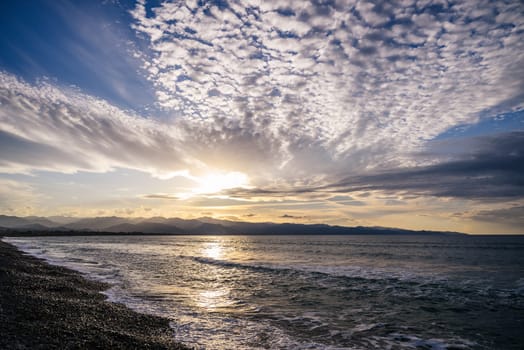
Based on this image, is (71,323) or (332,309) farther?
(332,309)

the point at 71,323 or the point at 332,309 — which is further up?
the point at 71,323

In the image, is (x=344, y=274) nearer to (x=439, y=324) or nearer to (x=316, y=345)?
(x=439, y=324)

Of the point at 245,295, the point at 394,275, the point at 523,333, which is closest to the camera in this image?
the point at 523,333

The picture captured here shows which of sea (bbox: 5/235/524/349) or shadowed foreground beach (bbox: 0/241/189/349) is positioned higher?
shadowed foreground beach (bbox: 0/241/189/349)

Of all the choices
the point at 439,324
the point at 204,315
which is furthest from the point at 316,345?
the point at 439,324

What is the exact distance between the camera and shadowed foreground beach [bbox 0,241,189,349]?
9.39 m

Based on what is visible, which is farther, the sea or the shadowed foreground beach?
the sea

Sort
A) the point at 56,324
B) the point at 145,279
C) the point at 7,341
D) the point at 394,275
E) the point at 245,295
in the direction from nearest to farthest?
1. the point at 7,341
2. the point at 56,324
3. the point at 245,295
4. the point at 145,279
5. the point at 394,275

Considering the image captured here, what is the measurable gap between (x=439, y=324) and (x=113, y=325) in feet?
51.8

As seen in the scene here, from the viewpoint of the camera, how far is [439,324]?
1505 centimetres

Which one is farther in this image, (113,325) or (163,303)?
(163,303)

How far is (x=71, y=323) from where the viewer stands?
1137cm

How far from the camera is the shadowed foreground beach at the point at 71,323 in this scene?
370 inches

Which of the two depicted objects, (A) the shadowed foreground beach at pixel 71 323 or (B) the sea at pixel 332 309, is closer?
(A) the shadowed foreground beach at pixel 71 323
